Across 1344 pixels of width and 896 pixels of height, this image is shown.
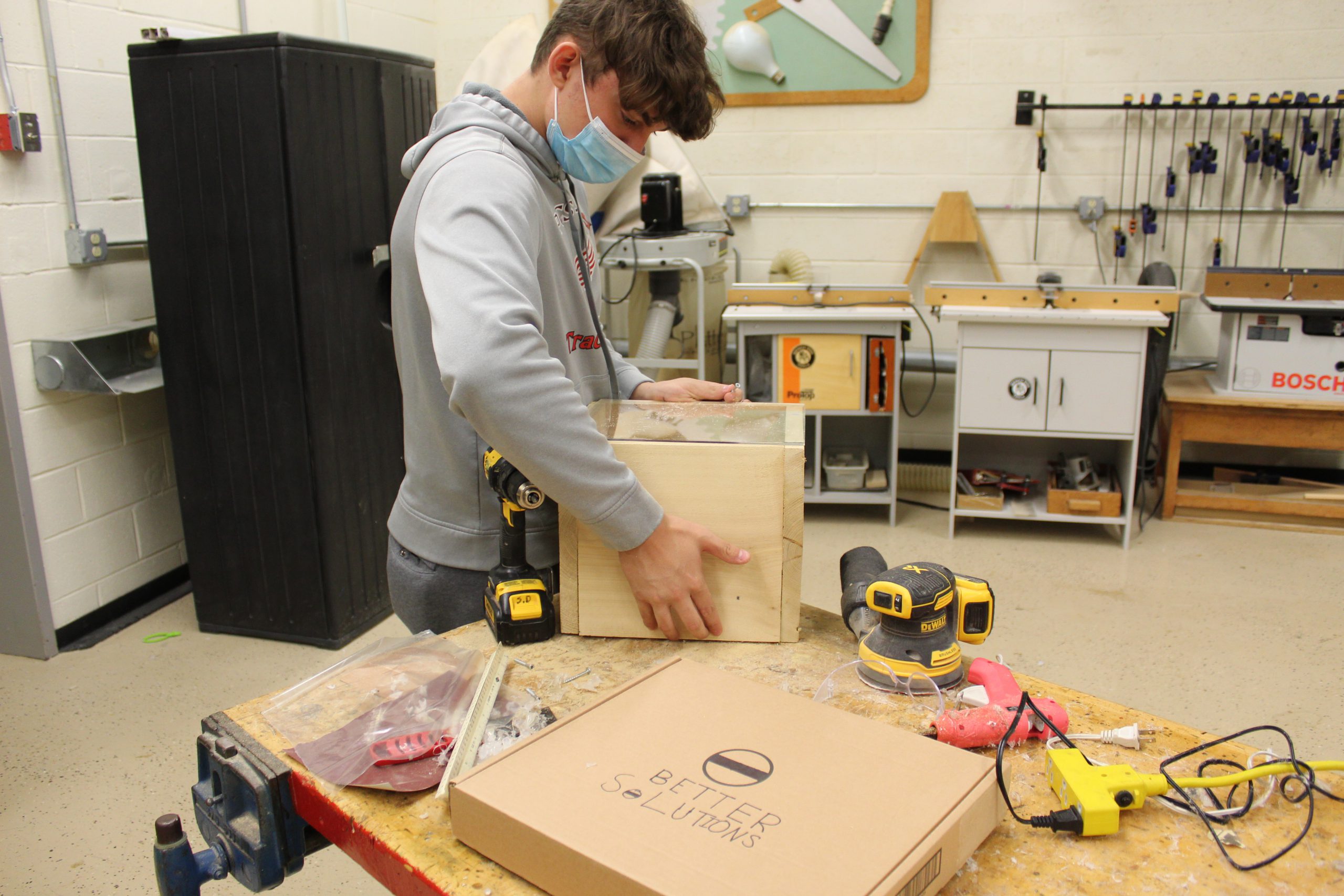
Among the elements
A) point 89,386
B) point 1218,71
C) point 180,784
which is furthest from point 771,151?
point 180,784

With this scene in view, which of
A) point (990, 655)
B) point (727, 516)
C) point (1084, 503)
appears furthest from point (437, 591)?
point (1084, 503)

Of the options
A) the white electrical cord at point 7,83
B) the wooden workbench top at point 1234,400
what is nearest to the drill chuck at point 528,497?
the white electrical cord at point 7,83

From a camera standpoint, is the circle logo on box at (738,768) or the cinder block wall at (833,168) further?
the cinder block wall at (833,168)

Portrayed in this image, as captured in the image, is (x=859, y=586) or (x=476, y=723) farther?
(x=859, y=586)

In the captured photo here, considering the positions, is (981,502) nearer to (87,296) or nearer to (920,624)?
(920,624)

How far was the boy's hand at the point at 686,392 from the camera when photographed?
55.2 inches

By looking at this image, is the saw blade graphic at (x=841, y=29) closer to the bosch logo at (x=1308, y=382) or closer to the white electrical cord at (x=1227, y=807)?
the bosch logo at (x=1308, y=382)

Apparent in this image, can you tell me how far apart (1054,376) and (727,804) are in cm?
280

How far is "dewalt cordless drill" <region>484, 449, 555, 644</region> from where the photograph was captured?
3.67ft

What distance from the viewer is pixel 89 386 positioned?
100.0 inches

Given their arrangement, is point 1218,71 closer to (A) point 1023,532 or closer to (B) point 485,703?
(A) point 1023,532

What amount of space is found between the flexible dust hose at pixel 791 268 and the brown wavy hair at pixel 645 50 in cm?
267

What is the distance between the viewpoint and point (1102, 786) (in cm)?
83

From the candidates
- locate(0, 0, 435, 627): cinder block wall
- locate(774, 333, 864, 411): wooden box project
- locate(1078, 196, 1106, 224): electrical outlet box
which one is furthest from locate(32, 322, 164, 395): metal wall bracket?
locate(1078, 196, 1106, 224): electrical outlet box
